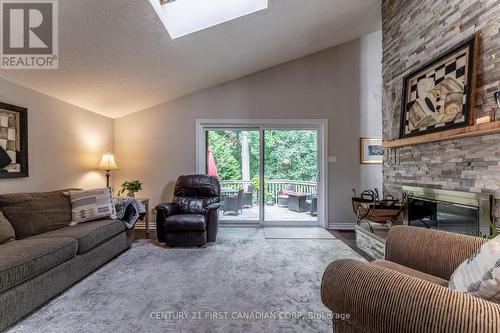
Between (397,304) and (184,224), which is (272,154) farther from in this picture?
(397,304)

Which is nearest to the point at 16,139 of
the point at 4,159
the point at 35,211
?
the point at 4,159

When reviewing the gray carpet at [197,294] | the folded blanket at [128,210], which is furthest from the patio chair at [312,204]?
the folded blanket at [128,210]

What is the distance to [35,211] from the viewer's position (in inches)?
96.3

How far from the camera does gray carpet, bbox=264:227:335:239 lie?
3.90m

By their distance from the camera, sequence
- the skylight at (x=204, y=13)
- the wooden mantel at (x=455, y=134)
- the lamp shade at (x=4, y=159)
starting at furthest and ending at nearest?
the skylight at (x=204, y=13) < the lamp shade at (x=4, y=159) < the wooden mantel at (x=455, y=134)

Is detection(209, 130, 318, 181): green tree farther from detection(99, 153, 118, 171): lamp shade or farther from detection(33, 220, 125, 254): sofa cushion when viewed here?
detection(33, 220, 125, 254): sofa cushion

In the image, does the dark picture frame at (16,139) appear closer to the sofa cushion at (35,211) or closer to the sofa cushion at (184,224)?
the sofa cushion at (35,211)

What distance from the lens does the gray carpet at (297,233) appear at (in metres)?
3.90

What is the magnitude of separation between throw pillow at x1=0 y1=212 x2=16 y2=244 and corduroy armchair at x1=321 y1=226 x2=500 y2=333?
2563mm

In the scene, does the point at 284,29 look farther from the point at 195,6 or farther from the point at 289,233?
the point at 289,233

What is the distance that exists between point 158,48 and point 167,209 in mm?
2057

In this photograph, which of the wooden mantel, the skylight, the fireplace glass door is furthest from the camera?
the skylight

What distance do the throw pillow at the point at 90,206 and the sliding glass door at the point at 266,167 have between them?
1880mm

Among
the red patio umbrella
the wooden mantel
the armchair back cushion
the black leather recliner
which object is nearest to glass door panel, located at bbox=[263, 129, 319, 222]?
the red patio umbrella
